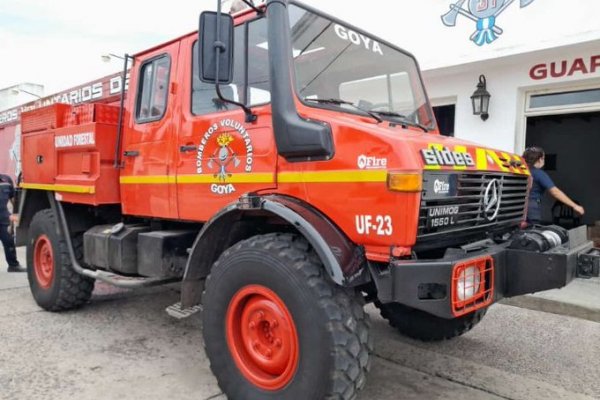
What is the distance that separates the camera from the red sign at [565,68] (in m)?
6.36

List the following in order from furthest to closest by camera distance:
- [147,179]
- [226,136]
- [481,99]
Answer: [481,99] < [147,179] < [226,136]

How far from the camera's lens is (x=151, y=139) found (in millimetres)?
3941

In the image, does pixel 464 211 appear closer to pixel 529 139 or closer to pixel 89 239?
pixel 89 239

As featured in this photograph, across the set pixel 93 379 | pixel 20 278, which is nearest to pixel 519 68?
pixel 93 379

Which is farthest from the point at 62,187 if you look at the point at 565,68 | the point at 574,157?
the point at 574,157

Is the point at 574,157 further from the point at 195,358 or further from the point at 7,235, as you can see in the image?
the point at 7,235

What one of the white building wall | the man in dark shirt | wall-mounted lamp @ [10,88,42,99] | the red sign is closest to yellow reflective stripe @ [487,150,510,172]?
the white building wall

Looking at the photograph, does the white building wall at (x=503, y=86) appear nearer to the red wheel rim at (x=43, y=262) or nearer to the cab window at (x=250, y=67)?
the cab window at (x=250, y=67)

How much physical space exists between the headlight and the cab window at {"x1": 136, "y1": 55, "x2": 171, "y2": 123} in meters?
2.52

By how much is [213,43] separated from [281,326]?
1623 mm

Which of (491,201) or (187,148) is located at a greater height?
(187,148)

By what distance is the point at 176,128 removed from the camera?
12.1ft

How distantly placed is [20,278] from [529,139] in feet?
34.4

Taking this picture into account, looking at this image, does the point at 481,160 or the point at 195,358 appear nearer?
the point at 481,160
